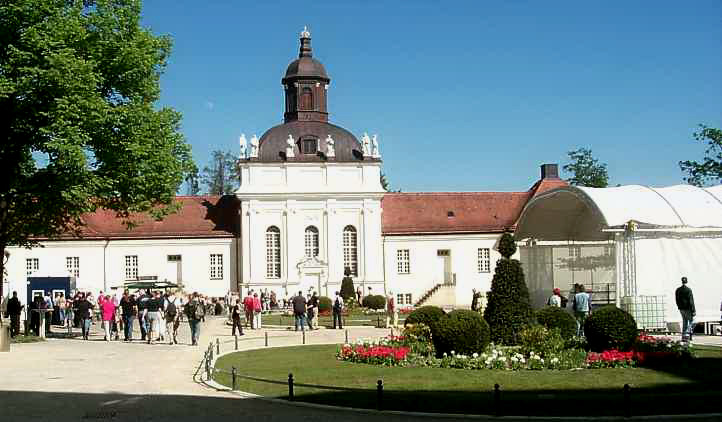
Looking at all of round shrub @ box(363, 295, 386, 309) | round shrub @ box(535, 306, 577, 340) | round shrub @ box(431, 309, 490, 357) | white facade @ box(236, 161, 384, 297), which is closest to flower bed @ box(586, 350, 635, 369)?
round shrub @ box(431, 309, 490, 357)

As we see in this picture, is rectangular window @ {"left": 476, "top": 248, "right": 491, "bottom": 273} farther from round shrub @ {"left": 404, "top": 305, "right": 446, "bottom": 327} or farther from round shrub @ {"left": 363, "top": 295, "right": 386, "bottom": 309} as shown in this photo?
round shrub @ {"left": 404, "top": 305, "right": 446, "bottom": 327}

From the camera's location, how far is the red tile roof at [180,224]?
189 ft

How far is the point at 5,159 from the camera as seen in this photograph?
28.5 meters

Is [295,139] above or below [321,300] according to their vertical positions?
above

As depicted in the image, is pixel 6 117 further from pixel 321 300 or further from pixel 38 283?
pixel 321 300

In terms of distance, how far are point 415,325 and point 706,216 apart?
41.3ft

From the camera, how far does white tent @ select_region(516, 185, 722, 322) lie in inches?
1097

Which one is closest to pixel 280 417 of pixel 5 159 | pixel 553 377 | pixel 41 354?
pixel 553 377

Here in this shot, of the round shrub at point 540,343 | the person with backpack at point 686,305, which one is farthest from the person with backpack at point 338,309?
the round shrub at point 540,343

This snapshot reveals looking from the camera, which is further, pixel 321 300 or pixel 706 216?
pixel 321 300

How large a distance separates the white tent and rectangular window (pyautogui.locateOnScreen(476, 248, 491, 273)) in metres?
29.6

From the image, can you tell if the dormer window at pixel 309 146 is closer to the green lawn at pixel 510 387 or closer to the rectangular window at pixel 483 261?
the rectangular window at pixel 483 261

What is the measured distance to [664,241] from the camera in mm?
28203

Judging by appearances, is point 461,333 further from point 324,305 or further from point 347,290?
point 347,290
